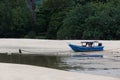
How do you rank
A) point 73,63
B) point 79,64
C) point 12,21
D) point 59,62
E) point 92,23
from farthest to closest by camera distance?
point 12,21 < point 92,23 < point 59,62 < point 73,63 < point 79,64

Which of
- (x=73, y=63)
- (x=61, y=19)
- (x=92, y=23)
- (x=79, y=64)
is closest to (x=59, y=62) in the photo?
(x=73, y=63)

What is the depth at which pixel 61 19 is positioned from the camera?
7556 cm

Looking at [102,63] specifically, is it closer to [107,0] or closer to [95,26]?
[95,26]

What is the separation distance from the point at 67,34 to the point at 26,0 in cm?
2120

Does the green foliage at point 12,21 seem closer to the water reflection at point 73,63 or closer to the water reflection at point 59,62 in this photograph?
the water reflection at point 59,62

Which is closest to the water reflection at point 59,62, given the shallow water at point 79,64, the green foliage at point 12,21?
the shallow water at point 79,64

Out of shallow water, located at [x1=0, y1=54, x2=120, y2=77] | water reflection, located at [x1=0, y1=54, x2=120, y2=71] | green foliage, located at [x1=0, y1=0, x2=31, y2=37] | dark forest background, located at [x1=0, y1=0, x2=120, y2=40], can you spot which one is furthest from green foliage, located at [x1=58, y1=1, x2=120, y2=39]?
shallow water, located at [x1=0, y1=54, x2=120, y2=77]

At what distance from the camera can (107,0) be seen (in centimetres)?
7556

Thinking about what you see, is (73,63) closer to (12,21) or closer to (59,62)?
(59,62)

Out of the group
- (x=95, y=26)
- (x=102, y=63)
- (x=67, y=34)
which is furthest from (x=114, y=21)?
(x=102, y=63)

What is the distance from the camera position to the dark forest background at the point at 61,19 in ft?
206

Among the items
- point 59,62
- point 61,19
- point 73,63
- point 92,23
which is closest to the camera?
point 73,63

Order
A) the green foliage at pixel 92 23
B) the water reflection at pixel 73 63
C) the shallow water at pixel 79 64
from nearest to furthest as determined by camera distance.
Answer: the shallow water at pixel 79 64 → the water reflection at pixel 73 63 → the green foliage at pixel 92 23

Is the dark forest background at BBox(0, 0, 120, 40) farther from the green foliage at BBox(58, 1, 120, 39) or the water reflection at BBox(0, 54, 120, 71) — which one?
the water reflection at BBox(0, 54, 120, 71)
